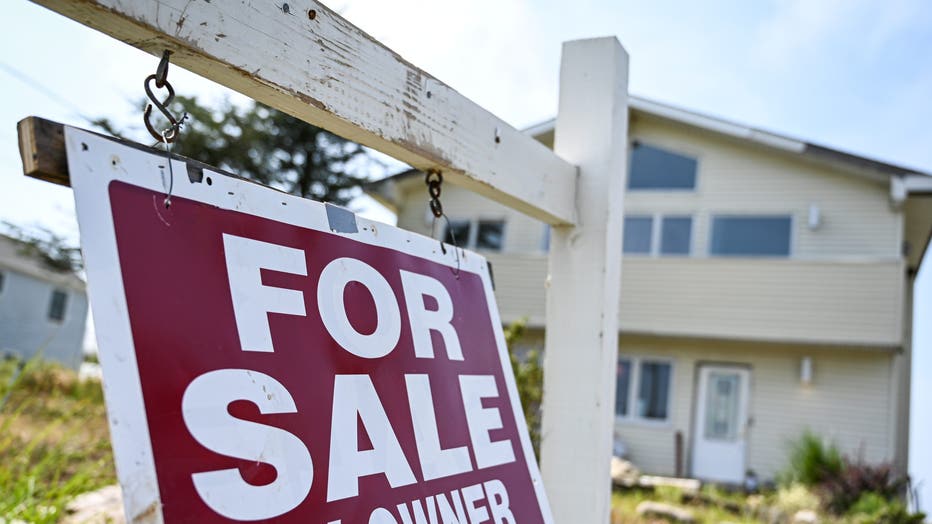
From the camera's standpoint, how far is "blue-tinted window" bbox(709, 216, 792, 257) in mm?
12602

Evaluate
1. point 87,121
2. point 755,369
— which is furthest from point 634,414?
point 87,121

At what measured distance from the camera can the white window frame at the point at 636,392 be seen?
13.1m

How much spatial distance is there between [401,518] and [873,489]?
10.1m

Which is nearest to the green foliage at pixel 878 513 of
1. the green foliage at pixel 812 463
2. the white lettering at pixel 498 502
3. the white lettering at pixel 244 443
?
the green foliage at pixel 812 463

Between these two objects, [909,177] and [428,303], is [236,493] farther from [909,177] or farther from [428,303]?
[909,177]

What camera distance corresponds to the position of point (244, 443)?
3.22 feet

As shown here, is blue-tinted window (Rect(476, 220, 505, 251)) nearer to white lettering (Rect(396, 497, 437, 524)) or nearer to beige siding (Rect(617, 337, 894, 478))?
beige siding (Rect(617, 337, 894, 478))

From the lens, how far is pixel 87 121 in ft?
35.4

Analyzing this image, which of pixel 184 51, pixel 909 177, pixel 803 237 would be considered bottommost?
pixel 184 51

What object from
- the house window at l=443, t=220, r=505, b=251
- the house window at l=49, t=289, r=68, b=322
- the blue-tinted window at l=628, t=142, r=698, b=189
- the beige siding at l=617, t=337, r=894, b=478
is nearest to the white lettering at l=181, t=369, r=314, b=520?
the beige siding at l=617, t=337, r=894, b=478

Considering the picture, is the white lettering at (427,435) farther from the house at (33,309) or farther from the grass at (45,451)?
the house at (33,309)

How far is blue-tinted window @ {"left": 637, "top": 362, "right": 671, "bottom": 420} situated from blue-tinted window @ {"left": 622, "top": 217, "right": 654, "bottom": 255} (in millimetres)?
2046

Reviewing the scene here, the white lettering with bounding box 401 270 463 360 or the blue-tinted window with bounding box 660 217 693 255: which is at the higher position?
the blue-tinted window with bounding box 660 217 693 255

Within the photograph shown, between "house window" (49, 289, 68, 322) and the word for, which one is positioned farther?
"house window" (49, 289, 68, 322)
